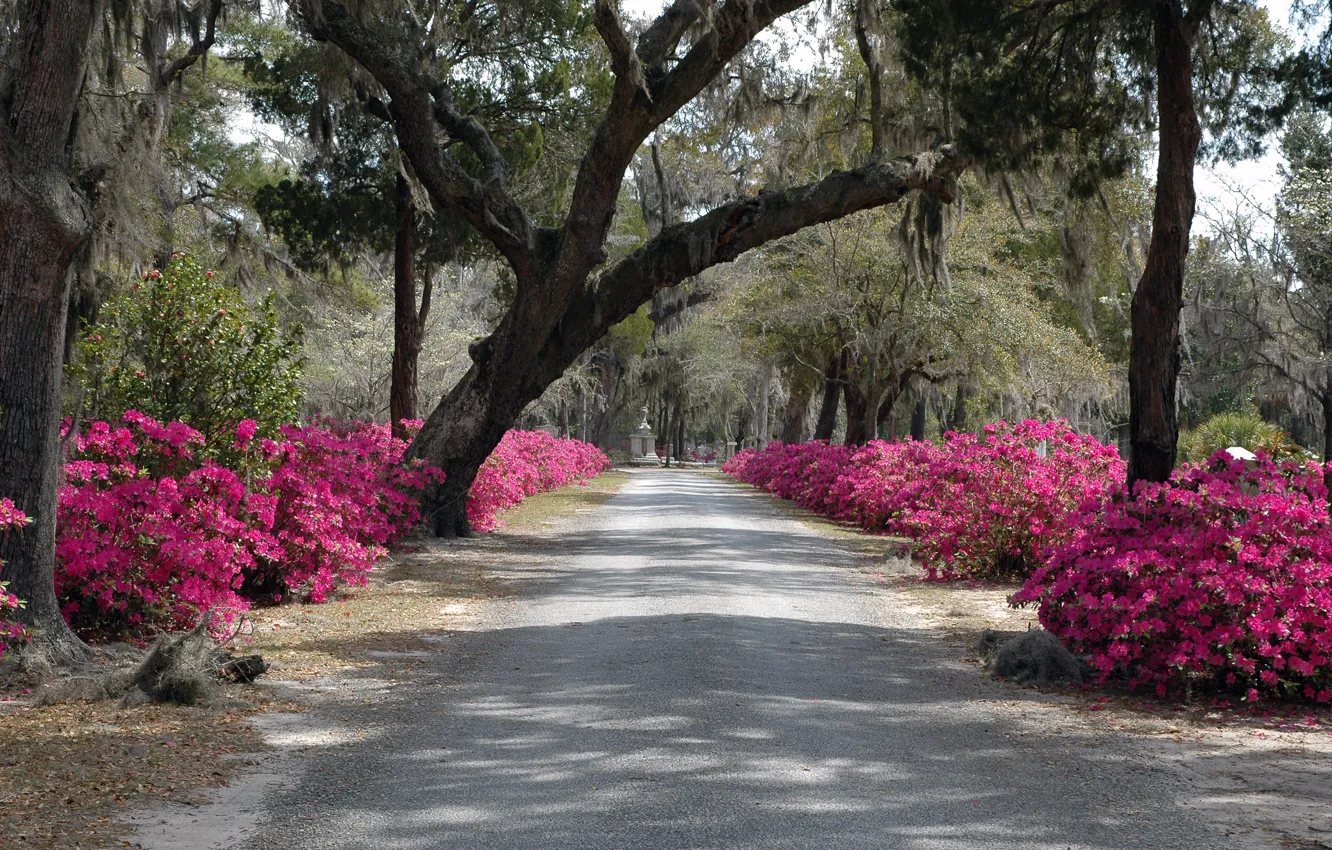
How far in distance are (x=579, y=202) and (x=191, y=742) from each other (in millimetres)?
9609

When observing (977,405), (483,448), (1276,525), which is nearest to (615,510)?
(483,448)

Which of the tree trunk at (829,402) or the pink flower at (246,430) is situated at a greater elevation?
the tree trunk at (829,402)

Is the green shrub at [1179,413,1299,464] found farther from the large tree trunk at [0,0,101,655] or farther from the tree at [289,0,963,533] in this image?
the large tree trunk at [0,0,101,655]

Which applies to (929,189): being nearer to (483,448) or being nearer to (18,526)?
(483,448)

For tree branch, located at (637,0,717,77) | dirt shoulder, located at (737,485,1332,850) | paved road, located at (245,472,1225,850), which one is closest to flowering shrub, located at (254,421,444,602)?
paved road, located at (245,472,1225,850)

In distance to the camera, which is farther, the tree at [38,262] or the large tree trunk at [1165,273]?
the large tree trunk at [1165,273]

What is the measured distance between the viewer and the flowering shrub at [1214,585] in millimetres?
6809

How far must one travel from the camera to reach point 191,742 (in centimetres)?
560

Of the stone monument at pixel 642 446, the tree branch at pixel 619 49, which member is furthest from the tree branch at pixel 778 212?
the stone monument at pixel 642 446

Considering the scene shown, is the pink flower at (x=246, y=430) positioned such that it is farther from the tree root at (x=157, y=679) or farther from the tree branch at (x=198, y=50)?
the tree branch at (x=198, y=50)

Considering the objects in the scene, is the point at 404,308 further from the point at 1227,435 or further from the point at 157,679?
the point at 1227,435

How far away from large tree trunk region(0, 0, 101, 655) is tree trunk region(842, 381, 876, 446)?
785 inches

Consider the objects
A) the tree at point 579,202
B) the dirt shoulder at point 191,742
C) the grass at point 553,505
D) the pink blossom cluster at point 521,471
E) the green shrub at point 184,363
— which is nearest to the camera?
the dirt shoulder at point 191,742

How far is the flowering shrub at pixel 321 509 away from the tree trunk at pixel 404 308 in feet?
11.8
